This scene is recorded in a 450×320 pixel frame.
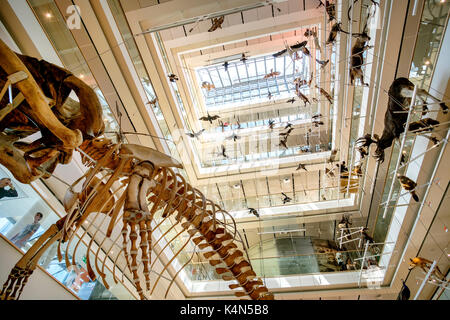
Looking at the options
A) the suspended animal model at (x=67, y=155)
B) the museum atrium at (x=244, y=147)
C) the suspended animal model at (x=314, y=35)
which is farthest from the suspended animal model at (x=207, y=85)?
the suspended animal model at (x=67, y=155)

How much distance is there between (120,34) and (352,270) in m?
11.1

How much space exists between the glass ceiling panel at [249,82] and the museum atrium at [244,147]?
9 cm

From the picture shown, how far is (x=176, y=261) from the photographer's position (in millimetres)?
9367

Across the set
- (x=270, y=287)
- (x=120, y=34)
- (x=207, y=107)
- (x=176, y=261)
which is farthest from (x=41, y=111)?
(x=207, y=107)

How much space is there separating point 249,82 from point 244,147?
3.72 metres

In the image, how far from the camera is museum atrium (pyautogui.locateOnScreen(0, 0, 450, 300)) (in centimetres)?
358

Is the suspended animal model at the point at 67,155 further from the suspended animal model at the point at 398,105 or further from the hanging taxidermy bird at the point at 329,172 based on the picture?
the hanging taxidermy bird at the point at 329,172

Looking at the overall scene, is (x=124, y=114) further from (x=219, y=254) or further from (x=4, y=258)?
(x=219, y=254)

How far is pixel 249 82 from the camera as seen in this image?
12.9 meters

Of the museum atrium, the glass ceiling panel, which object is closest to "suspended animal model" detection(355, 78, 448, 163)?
the museum atrium

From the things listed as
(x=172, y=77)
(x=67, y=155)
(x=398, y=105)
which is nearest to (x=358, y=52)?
(x=398, y=105)

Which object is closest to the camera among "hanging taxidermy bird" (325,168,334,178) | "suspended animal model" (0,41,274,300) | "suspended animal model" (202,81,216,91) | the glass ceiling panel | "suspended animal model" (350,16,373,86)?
"suspended animal model" (0,41,274,300)

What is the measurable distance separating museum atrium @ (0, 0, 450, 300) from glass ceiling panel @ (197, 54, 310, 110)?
9 cm

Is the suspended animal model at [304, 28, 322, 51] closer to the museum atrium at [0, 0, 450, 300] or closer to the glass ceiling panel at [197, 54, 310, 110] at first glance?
the museum atrium at [0, 0, 450, 300]
